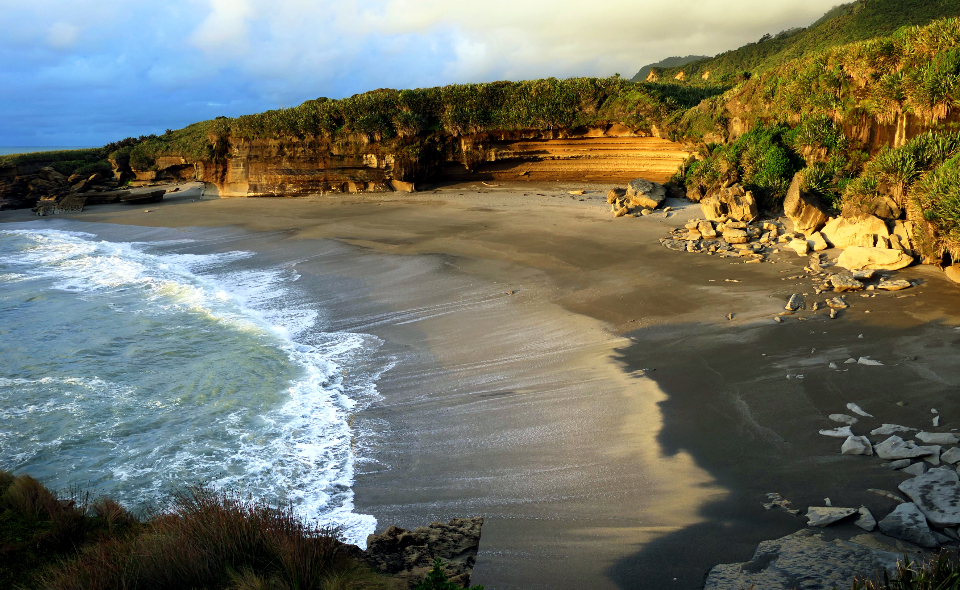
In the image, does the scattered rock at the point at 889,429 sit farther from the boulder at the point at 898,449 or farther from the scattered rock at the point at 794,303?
the scattered rock at the point at 794,303

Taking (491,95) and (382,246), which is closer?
(382,246)

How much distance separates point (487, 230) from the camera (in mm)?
17719

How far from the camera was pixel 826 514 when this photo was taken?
4.52 m

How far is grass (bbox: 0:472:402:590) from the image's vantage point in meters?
3.30

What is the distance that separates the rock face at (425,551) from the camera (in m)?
3.76

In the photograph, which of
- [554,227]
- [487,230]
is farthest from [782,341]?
[487,230]

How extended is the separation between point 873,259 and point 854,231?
1452mm

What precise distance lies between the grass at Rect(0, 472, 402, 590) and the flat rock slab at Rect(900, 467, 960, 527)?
410cm

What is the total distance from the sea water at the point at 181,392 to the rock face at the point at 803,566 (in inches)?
124

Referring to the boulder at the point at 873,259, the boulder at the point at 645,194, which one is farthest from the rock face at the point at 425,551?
the boulder at the point at 645,194

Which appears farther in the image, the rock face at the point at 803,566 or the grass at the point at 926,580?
the rock face at the point at 803,566

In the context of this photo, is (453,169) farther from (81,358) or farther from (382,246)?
(81,358)

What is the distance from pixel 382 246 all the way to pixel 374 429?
34.4 ft

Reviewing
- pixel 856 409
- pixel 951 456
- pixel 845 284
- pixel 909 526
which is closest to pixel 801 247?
pixel 845 284
